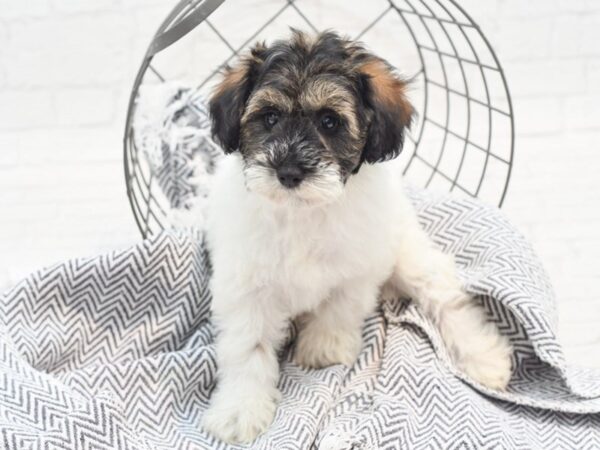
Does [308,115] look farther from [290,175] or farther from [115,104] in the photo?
[115,104]

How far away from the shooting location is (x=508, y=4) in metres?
3.85

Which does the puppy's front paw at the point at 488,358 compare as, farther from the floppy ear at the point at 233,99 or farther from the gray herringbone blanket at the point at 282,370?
the floppy ear at the point at 233,99

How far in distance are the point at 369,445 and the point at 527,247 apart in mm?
907

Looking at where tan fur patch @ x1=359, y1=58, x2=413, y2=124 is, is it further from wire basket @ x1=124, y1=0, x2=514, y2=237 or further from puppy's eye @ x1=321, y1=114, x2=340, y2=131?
wire basket @ x1=124, y1=0, x2=514, y2=237

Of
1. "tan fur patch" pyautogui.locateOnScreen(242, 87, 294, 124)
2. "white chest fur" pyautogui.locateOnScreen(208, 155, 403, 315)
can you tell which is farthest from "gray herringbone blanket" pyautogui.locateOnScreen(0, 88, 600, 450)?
"tan fur patch" pyautogui.locateOnScreen(242, 87, 294, 124)

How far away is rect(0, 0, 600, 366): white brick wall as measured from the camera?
365 centimetres

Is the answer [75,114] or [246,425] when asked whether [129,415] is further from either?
[75,114]

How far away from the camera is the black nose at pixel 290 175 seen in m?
1.90

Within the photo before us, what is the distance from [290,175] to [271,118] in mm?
184

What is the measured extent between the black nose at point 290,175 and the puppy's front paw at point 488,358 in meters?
0.87

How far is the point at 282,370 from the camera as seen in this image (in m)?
2.48

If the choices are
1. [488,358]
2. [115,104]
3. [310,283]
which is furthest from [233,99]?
[115,104]

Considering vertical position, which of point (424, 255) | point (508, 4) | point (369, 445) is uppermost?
point (508, 4)

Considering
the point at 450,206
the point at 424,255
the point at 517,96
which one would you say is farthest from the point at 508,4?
the point at 424,255
